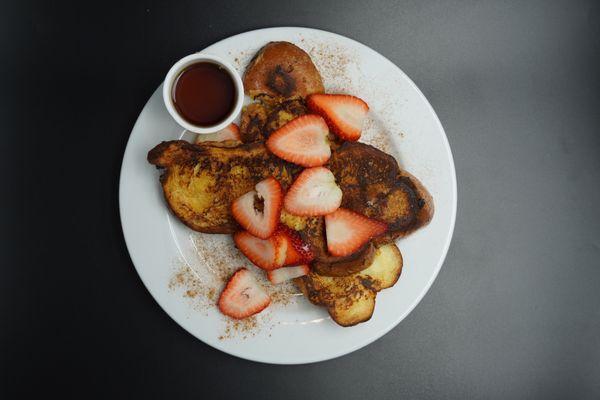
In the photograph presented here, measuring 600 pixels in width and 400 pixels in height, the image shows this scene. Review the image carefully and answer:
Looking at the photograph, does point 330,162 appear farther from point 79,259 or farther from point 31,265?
point 31,265

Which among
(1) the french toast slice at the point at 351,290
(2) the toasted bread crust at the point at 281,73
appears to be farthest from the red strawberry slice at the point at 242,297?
(2) the toasted bread crust at the point at 281,73

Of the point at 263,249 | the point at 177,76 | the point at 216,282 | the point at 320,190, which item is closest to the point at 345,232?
the point at 320,190

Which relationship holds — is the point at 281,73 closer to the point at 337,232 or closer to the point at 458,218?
the point at 337,232

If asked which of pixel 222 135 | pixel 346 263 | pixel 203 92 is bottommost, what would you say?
pixel 346 263

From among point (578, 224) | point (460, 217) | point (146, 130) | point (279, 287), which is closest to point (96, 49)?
point (146, 130)

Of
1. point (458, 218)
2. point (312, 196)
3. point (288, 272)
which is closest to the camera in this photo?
point (312, 196)
